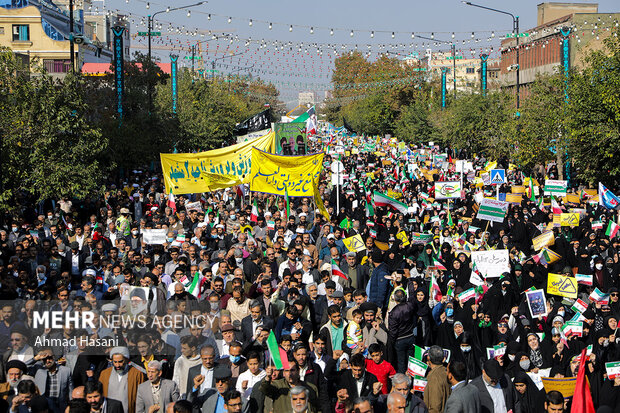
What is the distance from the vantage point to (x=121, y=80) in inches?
1098

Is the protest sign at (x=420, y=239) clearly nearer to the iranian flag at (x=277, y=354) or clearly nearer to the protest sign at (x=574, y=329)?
the protest sign at (x=574, y=329)

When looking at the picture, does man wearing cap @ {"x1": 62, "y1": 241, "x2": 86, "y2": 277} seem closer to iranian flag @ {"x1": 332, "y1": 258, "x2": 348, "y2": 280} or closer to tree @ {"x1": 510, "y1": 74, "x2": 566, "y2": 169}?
iranian flag @ {"x1": 332, "y1": 258, "x2": 348, "y2": 280}

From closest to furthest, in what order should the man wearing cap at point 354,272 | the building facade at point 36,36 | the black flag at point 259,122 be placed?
the man wearing cap at point 354,272 < the black flag at point 259,122 < the building facade at point 36,36

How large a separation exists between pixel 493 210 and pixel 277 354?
32.6ft

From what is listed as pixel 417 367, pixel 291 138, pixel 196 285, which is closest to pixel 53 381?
pixel 417 367

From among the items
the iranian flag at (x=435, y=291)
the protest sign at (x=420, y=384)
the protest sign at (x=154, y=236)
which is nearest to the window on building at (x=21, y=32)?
the protest sign at (x=154, y=236)

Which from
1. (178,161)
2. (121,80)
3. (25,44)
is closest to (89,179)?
(178,161)

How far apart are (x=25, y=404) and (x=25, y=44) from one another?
56992 mm

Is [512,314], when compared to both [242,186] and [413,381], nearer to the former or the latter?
[413,381]

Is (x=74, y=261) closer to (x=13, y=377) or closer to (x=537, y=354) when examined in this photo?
(x=13, y=377)

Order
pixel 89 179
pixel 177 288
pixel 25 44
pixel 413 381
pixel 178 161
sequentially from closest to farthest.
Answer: pixel 413 381 → pixel 177 288 → pixel 178 161 → pixel 89 179 → pixel 25 44

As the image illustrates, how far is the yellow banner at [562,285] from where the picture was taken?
12.2 metres

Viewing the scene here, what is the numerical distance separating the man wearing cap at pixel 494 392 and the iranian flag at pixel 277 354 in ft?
5.25

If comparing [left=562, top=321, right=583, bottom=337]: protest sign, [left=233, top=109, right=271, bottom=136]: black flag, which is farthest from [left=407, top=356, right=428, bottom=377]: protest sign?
[left=233, top=109, right=271, bottom=136]: black flag
